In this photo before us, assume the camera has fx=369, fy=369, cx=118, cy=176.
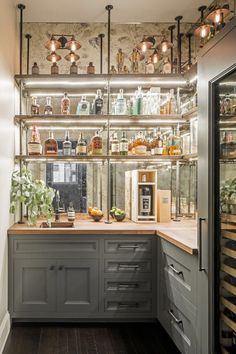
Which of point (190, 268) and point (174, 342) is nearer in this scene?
point (190, 268)

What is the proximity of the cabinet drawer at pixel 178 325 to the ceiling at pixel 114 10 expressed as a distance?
2729 mm

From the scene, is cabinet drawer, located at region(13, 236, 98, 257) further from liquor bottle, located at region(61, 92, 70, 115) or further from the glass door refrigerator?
the glass door refrigerator

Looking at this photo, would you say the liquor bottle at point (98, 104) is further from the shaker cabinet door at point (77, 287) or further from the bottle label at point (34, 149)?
the shaker cabinet door at point (77, 287)

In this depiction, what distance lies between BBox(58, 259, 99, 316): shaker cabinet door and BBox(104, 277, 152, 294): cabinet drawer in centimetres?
15

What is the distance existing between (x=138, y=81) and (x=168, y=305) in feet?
7.05

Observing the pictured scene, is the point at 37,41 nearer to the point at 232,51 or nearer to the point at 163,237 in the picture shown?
the point at 163,237

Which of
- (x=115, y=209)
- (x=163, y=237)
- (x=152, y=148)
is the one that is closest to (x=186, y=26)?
(x=152, y=148)

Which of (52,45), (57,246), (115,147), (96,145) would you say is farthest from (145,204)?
(52,45)

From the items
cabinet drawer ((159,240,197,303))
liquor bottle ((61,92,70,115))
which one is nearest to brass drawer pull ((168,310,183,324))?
cabinet drawer ((159,240,197,303))

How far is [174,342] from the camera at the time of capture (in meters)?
2.84

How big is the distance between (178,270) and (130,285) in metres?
0.78

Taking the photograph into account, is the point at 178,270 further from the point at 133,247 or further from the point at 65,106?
the point at 65,106

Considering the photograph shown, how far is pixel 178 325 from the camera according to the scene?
2715mm

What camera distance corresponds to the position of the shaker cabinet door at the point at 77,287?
330 cm
